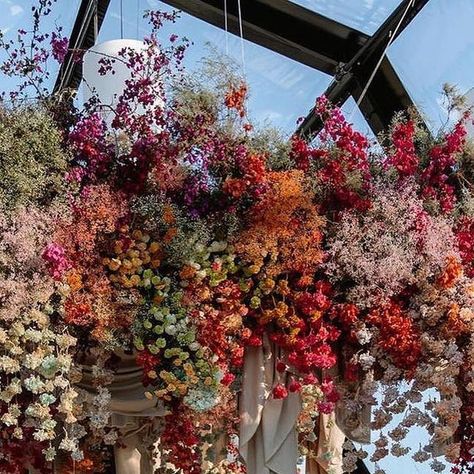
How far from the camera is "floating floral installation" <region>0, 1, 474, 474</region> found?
3.25 meters

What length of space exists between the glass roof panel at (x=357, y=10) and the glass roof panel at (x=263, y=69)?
15.5 inches

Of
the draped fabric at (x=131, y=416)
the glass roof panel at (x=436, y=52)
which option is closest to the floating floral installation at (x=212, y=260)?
the draped fabric at (x=131, y=416)

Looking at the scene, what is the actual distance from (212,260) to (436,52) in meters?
2.17

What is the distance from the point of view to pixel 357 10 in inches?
197

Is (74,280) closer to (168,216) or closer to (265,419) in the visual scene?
(168,216)

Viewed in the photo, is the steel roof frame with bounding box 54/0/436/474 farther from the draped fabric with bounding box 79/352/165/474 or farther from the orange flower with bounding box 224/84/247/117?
the draped fabric with bounding box 79/352/165/474

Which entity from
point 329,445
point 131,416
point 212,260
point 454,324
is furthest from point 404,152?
point 131,416

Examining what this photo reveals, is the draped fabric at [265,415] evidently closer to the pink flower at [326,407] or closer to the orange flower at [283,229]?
the pink flower at [326,407]

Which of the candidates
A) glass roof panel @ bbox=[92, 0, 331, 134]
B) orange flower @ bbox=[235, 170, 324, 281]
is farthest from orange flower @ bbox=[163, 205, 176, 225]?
glass roof panel @ bbox=[92, 0, 331, 134]

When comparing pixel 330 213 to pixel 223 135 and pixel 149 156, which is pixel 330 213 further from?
pixel 149 156

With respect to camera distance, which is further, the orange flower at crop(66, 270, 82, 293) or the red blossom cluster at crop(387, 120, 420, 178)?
the red blossom cluster at crop(387, 120, 420, 178)

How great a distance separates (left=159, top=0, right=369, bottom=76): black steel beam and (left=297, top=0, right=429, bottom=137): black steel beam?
11 centimetres

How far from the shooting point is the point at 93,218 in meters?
3.27

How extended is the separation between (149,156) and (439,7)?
2.09 m
